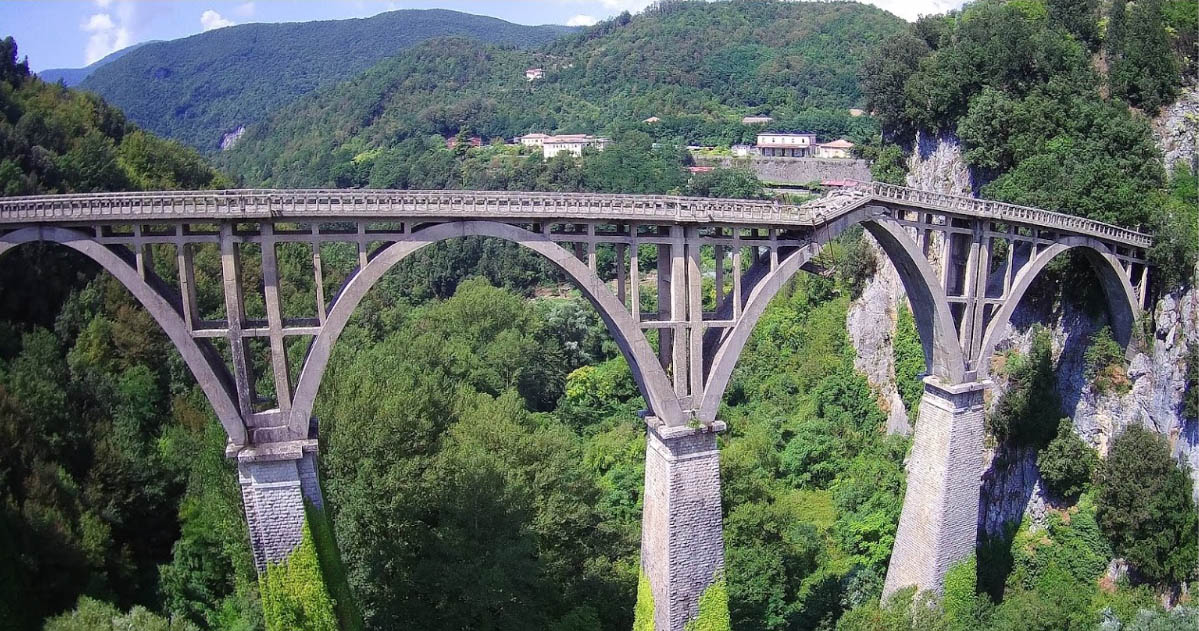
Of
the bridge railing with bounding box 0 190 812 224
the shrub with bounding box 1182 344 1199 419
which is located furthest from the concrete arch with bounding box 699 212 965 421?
the shrub with bounding box 1182 344 1199 419

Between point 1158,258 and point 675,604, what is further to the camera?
point 1158,258

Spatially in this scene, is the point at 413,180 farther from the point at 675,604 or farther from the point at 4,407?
the point at 675,604

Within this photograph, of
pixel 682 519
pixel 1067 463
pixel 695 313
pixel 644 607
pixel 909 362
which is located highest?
pixel 695 313

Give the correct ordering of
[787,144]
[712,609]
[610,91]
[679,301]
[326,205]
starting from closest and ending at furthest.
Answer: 1. [326,205]
2. [679,301]
3. [712,609]
4. [787,144]
5. [610,91]

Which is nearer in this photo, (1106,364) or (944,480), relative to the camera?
(944,480)

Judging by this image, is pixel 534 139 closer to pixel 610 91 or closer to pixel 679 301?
pixel 610 91

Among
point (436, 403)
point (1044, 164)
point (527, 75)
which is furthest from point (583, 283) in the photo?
point (527, 75)

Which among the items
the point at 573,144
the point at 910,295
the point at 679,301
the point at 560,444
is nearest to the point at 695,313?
the point at 679,301
